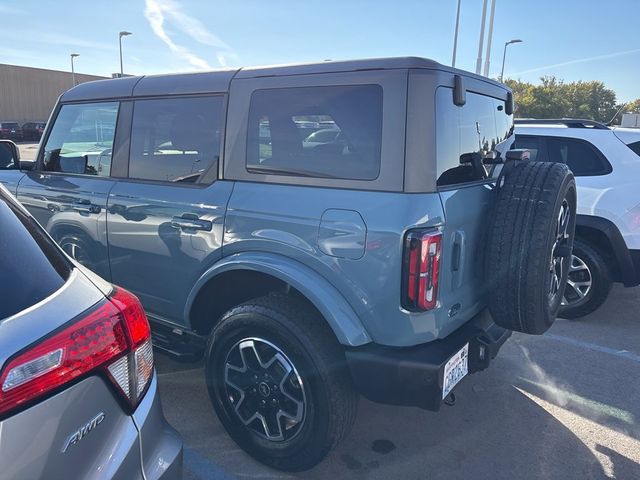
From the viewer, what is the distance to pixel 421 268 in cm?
217

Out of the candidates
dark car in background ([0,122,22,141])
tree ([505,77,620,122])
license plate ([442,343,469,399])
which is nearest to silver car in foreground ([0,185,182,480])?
license plate ([442,343,469,399])

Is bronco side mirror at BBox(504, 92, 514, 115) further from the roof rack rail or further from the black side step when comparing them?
the black side step

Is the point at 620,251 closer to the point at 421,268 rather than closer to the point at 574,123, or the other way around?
the point at 574,123

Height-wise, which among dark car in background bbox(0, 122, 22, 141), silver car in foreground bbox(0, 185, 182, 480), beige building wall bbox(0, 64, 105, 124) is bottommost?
silver car in foreground bbox(0, 185, 182, 480)

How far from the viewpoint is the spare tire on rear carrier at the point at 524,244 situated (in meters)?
2.48

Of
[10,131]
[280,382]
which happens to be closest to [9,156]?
[280,382]

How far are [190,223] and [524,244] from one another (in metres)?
1.80

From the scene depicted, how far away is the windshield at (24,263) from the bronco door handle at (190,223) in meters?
1.14

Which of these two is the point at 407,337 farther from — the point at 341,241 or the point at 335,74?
the point at 335,74

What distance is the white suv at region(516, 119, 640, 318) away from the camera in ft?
15.0

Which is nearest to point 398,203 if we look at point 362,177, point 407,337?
point 362,177

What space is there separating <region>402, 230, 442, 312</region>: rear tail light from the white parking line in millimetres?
2751

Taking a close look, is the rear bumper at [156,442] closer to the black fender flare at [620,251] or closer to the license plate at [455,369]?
the license plate at [455,369]

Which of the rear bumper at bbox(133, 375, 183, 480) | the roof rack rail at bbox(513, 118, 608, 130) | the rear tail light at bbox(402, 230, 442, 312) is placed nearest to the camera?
the rear bumper at bbox(133, 375, 183, 480)
